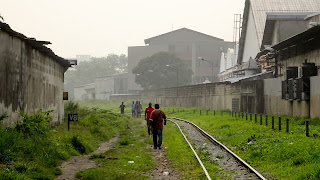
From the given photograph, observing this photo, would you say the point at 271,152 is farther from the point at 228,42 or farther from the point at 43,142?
the point at 228,42

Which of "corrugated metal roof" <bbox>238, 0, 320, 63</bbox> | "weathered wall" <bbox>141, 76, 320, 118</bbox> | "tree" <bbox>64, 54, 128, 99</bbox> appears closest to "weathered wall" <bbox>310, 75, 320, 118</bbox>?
"weathered wall" <bbox>141, 76, 320, 118</bbox>

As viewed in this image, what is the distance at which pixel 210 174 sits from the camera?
1230 centimetres

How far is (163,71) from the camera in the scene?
324 feet

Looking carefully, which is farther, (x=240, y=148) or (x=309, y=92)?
(x=309, y=92)

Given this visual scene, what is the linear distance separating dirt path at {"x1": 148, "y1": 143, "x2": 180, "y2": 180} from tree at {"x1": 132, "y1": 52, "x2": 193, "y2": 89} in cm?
8129

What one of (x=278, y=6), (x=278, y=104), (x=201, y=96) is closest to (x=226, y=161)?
(x=278, y=104)

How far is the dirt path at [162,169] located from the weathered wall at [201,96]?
27983 millimetres

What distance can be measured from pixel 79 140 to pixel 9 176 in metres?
7.99

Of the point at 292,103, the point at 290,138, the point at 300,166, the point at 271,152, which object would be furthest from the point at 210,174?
the point at 292,103

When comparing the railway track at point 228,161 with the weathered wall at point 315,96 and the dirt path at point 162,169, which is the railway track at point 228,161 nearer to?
the dirt path at point 162,169

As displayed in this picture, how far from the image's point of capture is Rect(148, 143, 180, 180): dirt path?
1222 cm

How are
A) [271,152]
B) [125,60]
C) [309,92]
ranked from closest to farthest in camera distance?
[271,152], [309,92], [125,60]

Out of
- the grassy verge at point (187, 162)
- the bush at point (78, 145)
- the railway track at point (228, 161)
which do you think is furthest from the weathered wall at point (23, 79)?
the railway track at point (228, 161)

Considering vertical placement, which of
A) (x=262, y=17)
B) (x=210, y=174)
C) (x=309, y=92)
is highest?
(x=262, y=17)
